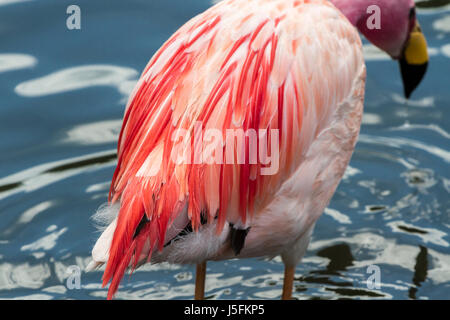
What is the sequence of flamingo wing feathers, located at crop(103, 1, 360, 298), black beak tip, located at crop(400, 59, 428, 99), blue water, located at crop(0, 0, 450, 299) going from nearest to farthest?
flamingo wing feathers, located at crop(103, 1, 360, 298) → blue water, located at crop(0, 0, 450, 299) → black beak tip, located at crop(400, 59, 428, 99)

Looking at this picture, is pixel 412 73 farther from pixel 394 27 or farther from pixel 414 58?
pixel 394 27

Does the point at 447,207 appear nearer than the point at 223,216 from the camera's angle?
No

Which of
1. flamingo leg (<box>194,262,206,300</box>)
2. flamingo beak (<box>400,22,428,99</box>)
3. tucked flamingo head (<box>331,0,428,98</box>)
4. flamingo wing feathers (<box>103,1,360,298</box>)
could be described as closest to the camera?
flamingo wing feathers (<box>103,1,360,298</box>)

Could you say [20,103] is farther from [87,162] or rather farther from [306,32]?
[306,32]

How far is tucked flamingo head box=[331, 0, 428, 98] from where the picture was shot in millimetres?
3854

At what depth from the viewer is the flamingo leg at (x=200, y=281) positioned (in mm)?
3654

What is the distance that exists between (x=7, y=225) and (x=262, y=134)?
1.75 m

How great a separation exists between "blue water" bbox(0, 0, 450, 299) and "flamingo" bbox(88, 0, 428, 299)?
0.67 m

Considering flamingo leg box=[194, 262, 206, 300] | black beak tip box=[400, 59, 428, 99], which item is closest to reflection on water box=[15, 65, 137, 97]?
black beak tip box=[400, 59, 428, 99]

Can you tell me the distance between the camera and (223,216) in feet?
10.2

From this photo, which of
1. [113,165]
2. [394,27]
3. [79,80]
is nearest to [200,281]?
[113,165]

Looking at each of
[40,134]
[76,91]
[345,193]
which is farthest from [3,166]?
[345,193]

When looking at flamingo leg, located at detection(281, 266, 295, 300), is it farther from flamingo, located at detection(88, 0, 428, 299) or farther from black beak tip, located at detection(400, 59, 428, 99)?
black beak tip, located at detection(400, 59, 428, 99)

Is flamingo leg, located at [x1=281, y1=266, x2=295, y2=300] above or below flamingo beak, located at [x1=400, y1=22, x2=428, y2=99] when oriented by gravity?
below
